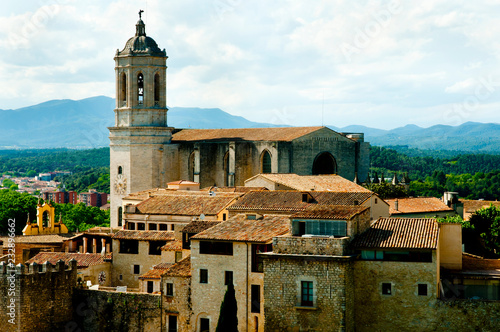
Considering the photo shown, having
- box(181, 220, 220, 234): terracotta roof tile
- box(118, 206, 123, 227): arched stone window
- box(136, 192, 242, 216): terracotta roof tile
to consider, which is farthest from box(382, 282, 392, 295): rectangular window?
box(118, 206, 123, 227): arched stone window

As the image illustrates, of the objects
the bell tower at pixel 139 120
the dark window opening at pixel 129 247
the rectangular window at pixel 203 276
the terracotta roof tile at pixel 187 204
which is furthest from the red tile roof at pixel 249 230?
the bell tower at pixel 139 120

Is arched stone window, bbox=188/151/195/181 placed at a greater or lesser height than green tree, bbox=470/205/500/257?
greater

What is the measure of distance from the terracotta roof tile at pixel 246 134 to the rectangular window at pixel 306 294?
39.1 meters

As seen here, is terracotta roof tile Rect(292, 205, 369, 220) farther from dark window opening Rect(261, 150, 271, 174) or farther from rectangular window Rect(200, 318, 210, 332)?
dark window opening Rect(261, 150, 271, 174)

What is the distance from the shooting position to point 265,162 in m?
73.3

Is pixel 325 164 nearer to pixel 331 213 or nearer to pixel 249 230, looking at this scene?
pixel 249 230

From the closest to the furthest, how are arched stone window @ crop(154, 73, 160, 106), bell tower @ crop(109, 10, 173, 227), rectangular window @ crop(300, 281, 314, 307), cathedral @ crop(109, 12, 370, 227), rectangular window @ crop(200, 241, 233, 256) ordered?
rectangular window @ crop(300, 281, 314, 307), rectangular window @ crop(200, 241, 233, 256), cathedral @ crop(109, 12, 370, 227), bell tower @ crop(109, 10, 173, 227), arched stone window @ crop(154, 73, 160, 106)

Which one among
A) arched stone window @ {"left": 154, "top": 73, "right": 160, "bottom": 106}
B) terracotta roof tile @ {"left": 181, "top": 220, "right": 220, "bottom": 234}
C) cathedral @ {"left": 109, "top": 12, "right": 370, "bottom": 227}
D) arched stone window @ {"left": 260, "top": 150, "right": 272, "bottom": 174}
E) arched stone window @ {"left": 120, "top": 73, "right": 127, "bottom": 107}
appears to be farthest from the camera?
arched stone window @ {"left": 120, "top": 73, "right": 127, "bottom": 107}

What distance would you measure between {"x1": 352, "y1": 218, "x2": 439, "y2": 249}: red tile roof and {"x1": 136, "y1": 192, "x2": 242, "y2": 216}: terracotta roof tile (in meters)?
15.4

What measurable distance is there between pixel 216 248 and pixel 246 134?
134 ft

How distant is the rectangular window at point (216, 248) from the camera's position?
36594mm

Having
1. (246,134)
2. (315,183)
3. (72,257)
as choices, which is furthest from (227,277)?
(246,134)

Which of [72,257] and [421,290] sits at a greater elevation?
[421,290]

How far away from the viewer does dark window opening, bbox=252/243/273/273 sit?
1406 inches
